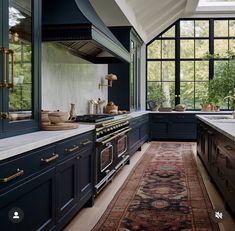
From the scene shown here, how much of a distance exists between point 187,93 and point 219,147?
6852 mm

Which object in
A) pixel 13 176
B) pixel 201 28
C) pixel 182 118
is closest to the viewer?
pixel 13 176

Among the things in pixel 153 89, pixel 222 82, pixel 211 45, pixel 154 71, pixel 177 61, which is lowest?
pixel 153 89

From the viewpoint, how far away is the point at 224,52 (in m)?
10.6

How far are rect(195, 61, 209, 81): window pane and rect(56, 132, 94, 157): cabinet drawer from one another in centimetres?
746

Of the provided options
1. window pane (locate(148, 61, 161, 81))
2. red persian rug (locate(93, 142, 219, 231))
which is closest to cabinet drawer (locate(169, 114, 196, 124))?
window pane (locate(148, 61, 161, 81))

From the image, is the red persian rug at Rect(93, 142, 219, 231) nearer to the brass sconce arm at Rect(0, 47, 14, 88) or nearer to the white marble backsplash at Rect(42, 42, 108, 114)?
the white marble backsplash at Rect(42, 42, 108, 114)

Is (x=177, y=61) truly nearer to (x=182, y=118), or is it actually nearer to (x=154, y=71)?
(x=154, y=71)

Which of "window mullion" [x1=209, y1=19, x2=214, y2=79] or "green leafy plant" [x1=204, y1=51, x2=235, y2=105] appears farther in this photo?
"window mullion" [x1=209, y1=19, x2=214, y2=79]

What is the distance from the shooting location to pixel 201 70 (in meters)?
10.7

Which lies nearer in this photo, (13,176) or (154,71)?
(13,176)

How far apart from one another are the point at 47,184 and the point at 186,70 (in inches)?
345

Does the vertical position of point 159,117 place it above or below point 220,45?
below

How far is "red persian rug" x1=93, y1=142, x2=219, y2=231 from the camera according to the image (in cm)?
328

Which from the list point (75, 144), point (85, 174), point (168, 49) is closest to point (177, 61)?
point (168, 49)
